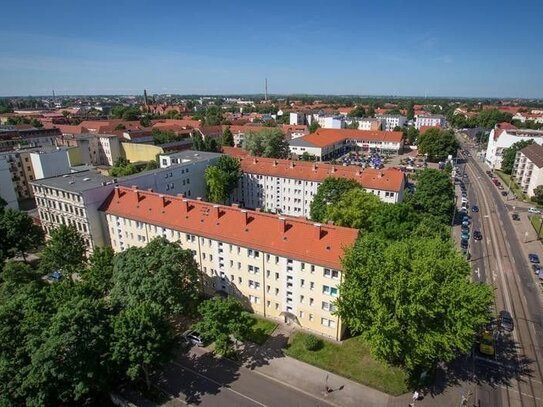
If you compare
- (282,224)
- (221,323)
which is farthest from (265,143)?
(221,323)

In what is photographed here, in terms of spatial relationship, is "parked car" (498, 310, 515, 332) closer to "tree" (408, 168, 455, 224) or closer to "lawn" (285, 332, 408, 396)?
"lawn" (285, 332, 408, 396)

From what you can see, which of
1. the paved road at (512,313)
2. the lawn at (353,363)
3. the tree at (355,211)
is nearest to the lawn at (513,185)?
the paved road at (512,313)

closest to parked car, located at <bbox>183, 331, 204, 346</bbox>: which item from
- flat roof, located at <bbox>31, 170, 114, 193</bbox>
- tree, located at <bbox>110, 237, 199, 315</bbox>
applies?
tree, located at <bbox>110, 237, 199, 315</bbox>

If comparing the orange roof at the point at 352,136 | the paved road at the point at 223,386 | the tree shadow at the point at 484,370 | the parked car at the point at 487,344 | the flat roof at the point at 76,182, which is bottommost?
the paved road at the point at 223,386

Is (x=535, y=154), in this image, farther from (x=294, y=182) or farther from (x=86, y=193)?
(x=86, y=193)

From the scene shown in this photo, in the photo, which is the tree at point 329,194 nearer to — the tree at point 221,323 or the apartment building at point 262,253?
the apartment building at point 262,253

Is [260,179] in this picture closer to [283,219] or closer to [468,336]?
[283,219]
